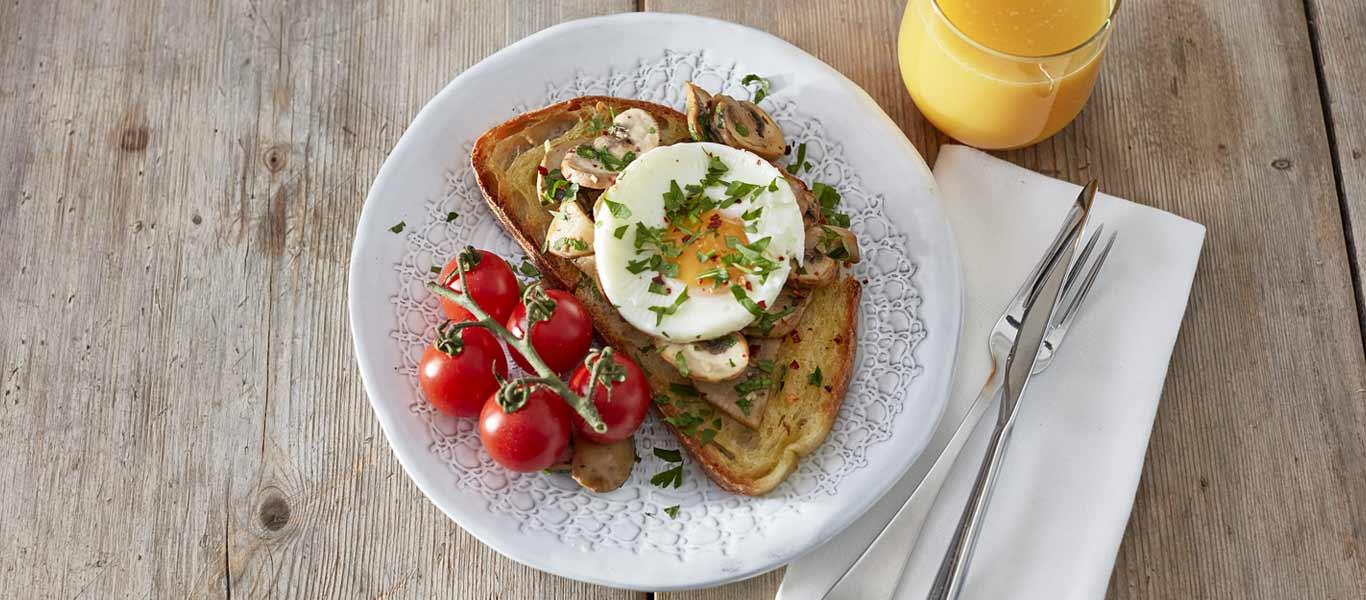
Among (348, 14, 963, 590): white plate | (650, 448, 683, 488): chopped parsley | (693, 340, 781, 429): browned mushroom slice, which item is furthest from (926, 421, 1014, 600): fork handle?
(650, 448, 683, 488): chopped parsley

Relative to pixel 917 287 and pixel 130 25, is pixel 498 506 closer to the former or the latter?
pixel 917 287

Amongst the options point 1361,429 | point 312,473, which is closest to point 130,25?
point 312,473

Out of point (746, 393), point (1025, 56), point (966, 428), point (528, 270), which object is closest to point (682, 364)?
point (746, 393)

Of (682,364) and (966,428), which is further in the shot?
(966,428)

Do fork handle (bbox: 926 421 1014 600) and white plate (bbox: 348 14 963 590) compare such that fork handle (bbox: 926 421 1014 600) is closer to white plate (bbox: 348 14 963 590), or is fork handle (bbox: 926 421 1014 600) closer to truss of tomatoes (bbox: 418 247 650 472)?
white plate (bbox: 348 14 963 590)

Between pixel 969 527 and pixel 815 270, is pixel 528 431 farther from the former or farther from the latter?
pixel 969 527
